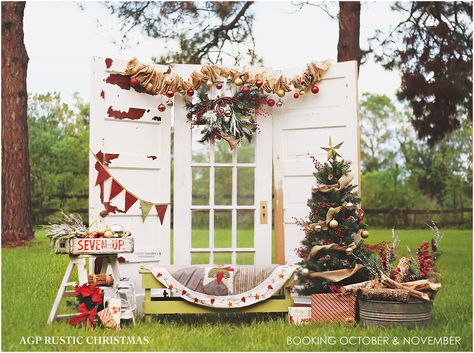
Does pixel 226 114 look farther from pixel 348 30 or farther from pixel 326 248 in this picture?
pixel 348 30

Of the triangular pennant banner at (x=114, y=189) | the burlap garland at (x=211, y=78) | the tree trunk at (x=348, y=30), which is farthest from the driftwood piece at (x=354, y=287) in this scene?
the tree trunk at (x=348, y=30)

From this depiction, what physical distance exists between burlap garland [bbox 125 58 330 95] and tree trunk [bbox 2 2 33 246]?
4542 mm

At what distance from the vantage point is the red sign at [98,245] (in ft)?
13.4

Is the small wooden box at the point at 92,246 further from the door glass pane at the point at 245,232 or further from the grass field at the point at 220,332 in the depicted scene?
the door glass pane at the point at 245,232

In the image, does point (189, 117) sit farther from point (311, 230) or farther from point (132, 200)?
point (311, 230)

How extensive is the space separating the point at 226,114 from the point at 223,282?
1440mm

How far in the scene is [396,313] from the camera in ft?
13.4

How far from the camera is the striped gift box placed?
427 cm

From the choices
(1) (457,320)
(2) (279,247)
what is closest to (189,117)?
(2) (279,247)

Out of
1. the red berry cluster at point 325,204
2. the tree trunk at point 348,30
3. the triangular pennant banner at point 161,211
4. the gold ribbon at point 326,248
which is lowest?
the gold ribbon at point 326,248

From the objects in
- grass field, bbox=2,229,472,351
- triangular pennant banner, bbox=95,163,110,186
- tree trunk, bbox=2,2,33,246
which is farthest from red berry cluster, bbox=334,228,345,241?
tree trunk, bbox=2,2,33,246

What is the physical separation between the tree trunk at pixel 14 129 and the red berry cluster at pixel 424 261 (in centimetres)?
619

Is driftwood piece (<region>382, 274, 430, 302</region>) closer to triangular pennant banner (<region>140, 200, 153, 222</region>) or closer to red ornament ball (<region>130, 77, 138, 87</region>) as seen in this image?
triangular pennant banner (<region>140, 200, 153, 222</region>)

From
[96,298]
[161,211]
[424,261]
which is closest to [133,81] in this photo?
[161,211]
